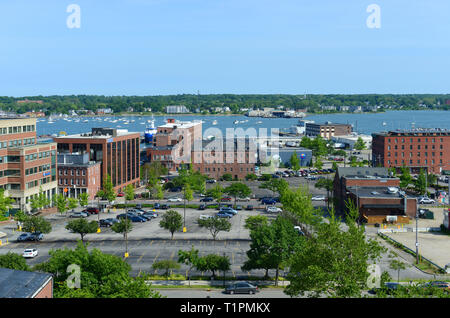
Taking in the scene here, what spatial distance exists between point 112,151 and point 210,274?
4191 cm

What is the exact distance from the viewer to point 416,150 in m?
97.8

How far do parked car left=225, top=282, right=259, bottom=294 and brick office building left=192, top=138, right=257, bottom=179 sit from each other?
202 ft

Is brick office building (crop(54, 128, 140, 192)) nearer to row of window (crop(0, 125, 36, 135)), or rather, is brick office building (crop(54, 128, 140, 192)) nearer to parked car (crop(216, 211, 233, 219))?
row of window (crop(0, 125, 36, 135))

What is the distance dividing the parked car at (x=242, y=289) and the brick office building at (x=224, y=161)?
6145 cm

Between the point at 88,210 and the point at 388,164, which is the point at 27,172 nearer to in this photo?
the point at 88,210

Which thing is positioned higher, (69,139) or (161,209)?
(69,139)

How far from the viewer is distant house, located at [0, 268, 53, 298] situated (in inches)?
722

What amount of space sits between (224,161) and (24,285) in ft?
244

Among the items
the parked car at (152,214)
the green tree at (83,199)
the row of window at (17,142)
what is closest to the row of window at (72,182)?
the green tree at (83,199)

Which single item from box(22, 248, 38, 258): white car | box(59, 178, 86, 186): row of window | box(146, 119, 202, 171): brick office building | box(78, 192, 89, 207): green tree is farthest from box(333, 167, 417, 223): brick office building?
box(146, 119, 202, 171): brick office building

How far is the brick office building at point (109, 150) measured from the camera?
2874 inches

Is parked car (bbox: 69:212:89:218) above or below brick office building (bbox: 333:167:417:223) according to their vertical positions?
below
